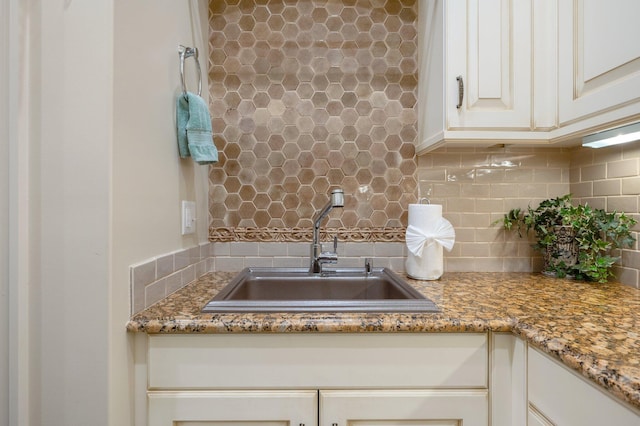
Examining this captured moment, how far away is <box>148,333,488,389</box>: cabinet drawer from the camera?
0.91 meters

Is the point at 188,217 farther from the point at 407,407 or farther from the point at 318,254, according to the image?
the point at 407,407

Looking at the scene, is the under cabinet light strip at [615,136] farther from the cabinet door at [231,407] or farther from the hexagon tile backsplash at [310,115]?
the cabinet door at [231,407]

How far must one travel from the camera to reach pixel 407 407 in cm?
92

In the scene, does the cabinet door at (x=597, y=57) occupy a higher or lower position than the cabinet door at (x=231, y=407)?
higher

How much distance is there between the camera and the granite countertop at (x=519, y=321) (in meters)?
0.66

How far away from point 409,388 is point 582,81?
1.06m

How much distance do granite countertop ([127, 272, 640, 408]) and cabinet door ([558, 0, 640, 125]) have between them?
1.84 ft

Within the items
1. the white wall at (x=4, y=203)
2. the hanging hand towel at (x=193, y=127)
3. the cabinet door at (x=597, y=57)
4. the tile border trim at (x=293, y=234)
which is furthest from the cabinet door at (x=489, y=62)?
the white wall at (x=4, y=203)

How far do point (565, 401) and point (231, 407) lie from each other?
0.77 metres

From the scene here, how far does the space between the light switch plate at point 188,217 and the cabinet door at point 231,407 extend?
556 mm

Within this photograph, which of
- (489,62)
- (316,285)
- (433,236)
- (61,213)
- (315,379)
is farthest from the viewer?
(316,285)

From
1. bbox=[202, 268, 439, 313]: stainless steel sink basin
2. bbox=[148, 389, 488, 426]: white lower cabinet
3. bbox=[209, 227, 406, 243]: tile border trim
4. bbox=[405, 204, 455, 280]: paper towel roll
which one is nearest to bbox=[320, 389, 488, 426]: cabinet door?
bbox=[148, 389, 488, 426]: white lower cabinet

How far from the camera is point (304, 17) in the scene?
1.56 m

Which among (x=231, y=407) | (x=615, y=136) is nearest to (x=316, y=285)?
(x=231, y=407)
